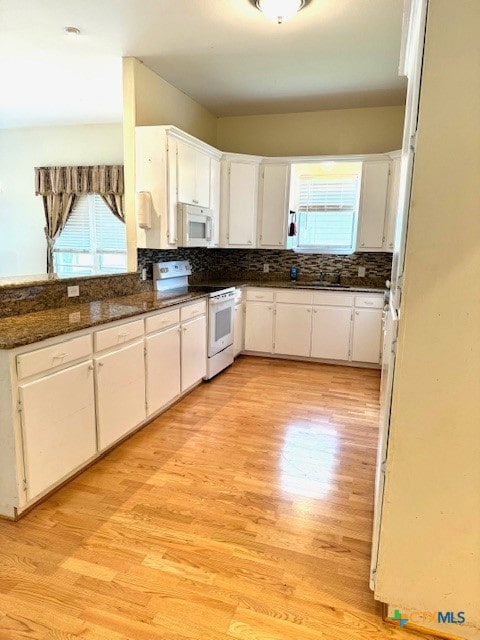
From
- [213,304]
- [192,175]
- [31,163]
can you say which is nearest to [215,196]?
[192,175]

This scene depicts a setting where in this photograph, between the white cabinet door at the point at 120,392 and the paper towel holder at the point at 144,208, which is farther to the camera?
the paper towel holder at the point at 144,208

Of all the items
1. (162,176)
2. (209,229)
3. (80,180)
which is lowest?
(209,229)

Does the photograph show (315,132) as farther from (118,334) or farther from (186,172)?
(118,334)

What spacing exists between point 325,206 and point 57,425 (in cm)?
403

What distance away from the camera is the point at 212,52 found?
132 inches

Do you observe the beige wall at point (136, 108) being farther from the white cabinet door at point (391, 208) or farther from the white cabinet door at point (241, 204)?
the white cabinet door at point (391, 208)

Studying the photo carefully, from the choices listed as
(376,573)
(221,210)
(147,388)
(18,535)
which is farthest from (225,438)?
(221,210)

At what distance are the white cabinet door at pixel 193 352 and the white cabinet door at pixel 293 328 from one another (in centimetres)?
119

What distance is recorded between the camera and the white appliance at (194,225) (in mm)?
3734

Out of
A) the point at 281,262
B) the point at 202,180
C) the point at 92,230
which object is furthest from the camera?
the point at 92,230

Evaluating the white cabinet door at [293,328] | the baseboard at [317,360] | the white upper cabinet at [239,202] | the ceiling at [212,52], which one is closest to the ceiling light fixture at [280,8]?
the ceiling at [212,52]

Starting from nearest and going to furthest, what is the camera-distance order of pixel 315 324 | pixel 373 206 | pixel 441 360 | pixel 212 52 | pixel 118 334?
1. pixel 441 360
2. pixel 118 334
3. pixel 212 52
4. pixel 373 206
5. pixel 315 324

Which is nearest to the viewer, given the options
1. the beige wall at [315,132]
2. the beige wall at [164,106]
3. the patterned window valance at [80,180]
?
the beige wall at [164,106]

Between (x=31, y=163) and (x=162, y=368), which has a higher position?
(x=31, y=163)
